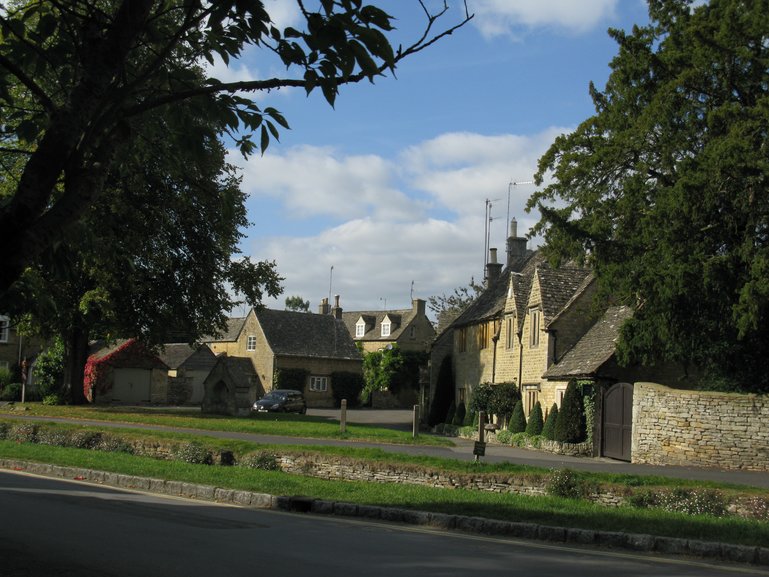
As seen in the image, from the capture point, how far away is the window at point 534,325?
36684mm

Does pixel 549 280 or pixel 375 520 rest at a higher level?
pixel 549 280

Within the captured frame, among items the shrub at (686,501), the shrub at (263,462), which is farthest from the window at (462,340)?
the shrub at (686,501)

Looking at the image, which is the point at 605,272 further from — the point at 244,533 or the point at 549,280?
the point at 244,533

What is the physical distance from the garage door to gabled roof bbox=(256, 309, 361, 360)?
10922 mm

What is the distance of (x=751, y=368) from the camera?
2672cm

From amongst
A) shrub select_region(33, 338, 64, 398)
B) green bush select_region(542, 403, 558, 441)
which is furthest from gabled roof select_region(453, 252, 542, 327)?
shrub select_region(33, 338, 64, 398)

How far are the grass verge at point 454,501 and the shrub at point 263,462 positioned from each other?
72cm

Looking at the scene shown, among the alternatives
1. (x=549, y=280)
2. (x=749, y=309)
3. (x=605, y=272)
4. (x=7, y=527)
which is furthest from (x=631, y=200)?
(x=7, y=527)

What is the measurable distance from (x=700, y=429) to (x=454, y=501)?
44.3ft

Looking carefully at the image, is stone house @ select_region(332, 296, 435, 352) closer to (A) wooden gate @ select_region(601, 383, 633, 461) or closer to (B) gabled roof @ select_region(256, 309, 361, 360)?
(B) gabled roof @ select_region(256, 309, 361, 360)

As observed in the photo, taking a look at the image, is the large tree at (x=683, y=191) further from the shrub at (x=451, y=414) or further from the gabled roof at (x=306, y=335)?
the gabled roof at (x=306, y=335)

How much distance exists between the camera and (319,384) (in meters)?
72.5

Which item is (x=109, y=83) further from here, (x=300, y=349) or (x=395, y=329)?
(x=395, y=329)

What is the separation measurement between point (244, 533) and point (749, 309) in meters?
16.8
